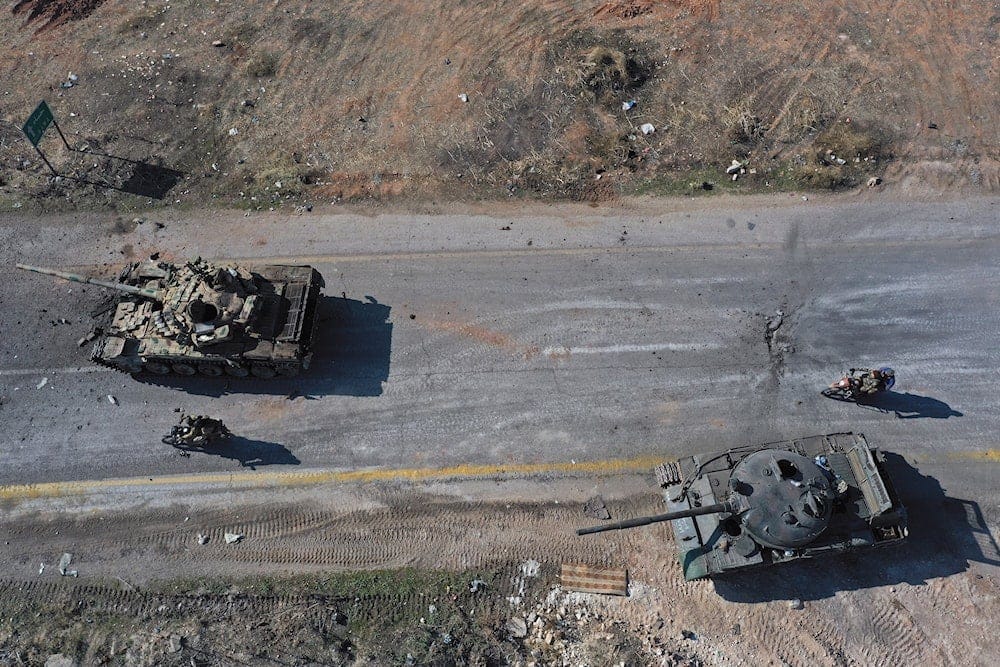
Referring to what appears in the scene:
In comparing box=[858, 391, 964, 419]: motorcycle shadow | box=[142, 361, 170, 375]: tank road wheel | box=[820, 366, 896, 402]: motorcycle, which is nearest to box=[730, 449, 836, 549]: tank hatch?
box=[820, 366, 896, 402]: motorcycle

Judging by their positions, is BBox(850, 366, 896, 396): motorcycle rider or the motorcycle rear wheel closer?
BBox(850, 366, 896, 396): motorcycle rider

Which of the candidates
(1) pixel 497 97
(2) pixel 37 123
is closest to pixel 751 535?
(1) pixel 497 97

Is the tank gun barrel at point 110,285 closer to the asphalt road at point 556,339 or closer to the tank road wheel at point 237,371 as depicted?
the asphalt road at point 556,339

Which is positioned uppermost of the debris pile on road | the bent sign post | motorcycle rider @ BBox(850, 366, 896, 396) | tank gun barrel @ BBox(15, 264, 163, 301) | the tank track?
the bent sign post

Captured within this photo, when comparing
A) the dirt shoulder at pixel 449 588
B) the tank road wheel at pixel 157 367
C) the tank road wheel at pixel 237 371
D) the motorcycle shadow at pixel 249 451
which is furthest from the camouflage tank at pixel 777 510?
the tank road wheel at pixel 157 367

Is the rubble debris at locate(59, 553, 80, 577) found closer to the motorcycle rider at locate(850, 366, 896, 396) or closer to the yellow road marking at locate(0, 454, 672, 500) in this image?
the yellow road marking at locate(0, 454, 672, 500)

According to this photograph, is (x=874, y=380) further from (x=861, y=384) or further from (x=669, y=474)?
(x=669, y=474)

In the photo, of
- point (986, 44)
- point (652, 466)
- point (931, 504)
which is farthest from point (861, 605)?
point (986, 44)
